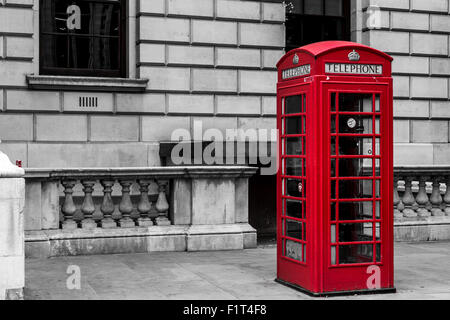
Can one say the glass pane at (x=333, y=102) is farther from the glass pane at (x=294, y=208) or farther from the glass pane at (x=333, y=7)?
the glass pane at (x=333, y=7)

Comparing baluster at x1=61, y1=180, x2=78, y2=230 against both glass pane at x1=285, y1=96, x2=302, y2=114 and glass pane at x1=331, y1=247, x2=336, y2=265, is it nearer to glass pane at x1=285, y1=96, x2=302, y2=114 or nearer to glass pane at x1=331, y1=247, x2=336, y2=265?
glass pane at x1=285, y1=96, x2=302, y2=114

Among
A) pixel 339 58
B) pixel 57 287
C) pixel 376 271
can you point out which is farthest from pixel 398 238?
pixel 57 287

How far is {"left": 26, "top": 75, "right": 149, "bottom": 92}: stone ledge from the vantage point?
12273 millimetres

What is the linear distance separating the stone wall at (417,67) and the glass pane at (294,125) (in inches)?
310

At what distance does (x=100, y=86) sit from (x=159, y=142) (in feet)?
4.83

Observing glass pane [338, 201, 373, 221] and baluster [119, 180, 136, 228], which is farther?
baluster [119, 180, 136, 228]

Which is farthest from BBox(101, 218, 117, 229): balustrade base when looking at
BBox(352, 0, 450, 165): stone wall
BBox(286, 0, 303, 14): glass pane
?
BBox(352, 0, 450, 165): stone wall

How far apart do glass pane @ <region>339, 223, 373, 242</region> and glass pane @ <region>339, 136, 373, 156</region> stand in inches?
28.3

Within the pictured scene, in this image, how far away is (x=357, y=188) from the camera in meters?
7.11

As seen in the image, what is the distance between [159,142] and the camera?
515 inches

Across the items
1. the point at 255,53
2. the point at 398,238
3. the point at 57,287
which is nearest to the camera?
the point at 57,287

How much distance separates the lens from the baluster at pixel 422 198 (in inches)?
452

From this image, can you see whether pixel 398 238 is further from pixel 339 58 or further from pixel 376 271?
pixel 339 58

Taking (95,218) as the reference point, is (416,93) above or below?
above
